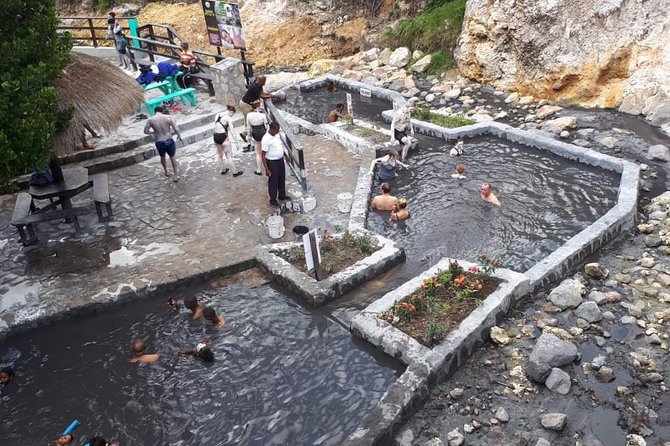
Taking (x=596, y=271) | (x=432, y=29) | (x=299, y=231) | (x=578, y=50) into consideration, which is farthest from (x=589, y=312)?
(x=432, y=29)

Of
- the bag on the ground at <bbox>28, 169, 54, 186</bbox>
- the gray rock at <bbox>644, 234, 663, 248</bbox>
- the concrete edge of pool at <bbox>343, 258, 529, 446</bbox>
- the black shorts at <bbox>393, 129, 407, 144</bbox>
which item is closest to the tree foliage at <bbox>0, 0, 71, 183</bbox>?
the bag on the ground at <bbox>28, 169, 54, 186</bbox>

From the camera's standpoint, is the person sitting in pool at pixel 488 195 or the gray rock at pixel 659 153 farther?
the gray rock at pixel 659 153

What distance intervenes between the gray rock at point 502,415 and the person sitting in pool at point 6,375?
6023 mm

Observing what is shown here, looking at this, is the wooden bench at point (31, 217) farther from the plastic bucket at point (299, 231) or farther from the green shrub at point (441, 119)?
the green shrub at point (441, 119)

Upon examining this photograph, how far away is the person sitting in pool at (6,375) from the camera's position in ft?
22.2

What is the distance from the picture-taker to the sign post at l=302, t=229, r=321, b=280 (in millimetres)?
7441

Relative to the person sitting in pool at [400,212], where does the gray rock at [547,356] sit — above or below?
below

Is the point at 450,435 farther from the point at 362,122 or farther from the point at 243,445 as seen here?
the point at 362,122

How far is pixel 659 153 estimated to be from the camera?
11539 mm

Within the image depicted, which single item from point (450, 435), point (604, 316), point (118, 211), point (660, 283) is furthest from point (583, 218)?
point (118, 211)

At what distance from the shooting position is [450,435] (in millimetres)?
5781

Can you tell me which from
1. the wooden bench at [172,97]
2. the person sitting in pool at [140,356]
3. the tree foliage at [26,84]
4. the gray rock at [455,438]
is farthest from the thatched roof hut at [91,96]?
the gray rock at [455,438]

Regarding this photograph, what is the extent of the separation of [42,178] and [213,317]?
193 inches

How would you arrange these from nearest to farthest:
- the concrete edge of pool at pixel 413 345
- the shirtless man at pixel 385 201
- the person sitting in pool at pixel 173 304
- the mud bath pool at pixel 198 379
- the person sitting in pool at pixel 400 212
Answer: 1. the concrete edge of pool at pixel 413 345
2. the mud bath pool at pixel 198 379
3. the person sitting in pool at pixel 173 304
4. the person sitting in pool at pixel 400 212
5. the shirtless man at pixel 385 201
